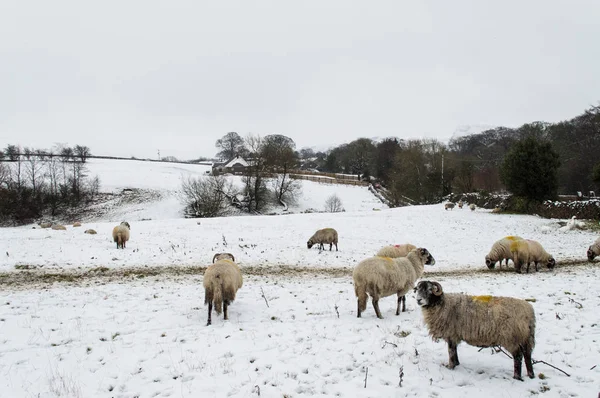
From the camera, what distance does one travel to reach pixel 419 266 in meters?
10.0

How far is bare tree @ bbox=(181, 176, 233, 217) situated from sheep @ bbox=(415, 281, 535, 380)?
1893 inches

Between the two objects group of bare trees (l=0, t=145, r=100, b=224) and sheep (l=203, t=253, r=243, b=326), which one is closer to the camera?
sheep (l=203, t=253, r=243, b=326)

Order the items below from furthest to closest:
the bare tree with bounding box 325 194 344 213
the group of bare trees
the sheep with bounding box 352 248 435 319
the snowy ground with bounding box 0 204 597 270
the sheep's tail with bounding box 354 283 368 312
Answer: the bare tree with bounding box 325 194 344 213, the group of bare trees, the snowy ground with bounding box 0 204 597 270, the sheep's tail with bounding box 354 283 368 312, the sheep with bounding box 352 248 435 319

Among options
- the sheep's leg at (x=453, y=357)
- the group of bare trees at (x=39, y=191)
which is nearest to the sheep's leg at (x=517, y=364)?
the sheep's leg at (x=453, y=357)

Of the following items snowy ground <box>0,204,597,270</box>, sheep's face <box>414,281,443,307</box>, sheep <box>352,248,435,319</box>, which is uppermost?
sheep's face <box>414,281,443,307</box>

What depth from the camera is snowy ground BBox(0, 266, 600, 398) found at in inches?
215

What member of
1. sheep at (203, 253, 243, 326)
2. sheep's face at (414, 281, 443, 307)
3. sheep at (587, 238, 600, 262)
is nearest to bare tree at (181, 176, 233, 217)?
sheep at (203, 253, 243, 326)

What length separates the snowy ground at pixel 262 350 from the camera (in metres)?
5.46

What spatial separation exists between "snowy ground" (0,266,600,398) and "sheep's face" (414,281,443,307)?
3.76ft

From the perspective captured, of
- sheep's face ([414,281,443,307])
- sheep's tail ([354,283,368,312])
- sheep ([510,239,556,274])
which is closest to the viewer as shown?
sheep's face ([414,281,443,307])

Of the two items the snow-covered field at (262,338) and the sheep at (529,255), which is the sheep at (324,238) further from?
the sheep at (529,255)

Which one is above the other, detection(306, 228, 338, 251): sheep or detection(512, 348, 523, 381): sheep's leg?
detection(512, 348, 523, 381): sheep's leg

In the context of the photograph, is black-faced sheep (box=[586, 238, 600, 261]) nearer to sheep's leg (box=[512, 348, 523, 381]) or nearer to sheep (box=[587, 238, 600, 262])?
sheep (box=[587, 238, 600, 262])

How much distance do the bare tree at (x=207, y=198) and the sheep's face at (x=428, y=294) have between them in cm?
4802
